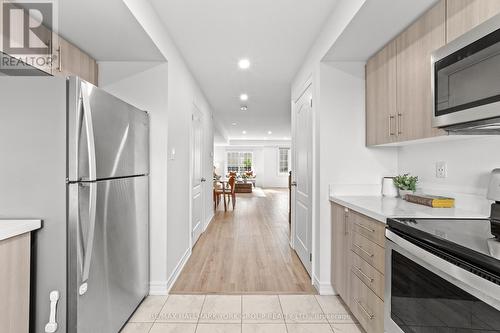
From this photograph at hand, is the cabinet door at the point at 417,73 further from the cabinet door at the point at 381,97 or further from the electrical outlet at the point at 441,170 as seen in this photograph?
the electrical outlet at the point at 441,170

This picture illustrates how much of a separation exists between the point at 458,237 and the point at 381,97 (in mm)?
1471

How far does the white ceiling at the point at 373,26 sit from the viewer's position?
1.68 metres

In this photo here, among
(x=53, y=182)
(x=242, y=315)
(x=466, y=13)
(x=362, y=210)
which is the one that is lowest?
(x=242, y=315)

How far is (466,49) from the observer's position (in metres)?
1.32

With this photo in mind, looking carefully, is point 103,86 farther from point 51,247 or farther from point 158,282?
point 158,282

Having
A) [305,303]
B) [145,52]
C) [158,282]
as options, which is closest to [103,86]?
[145,52]

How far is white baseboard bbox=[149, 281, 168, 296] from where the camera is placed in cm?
252

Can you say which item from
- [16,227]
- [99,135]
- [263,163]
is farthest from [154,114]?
[263,163]

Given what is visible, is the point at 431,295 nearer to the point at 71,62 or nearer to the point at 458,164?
the point at 458,164

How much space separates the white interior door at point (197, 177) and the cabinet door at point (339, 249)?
211 cm

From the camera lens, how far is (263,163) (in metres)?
14.3

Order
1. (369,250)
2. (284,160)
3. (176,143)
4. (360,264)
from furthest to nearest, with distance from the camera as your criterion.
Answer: (284,160)
(176,143)
(360,264)
(369,250)

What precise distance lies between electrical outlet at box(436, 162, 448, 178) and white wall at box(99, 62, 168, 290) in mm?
2298

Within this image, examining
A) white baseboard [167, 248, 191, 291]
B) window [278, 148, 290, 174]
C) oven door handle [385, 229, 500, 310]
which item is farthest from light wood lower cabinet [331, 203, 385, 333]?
window [278, 148, 290, 174]
